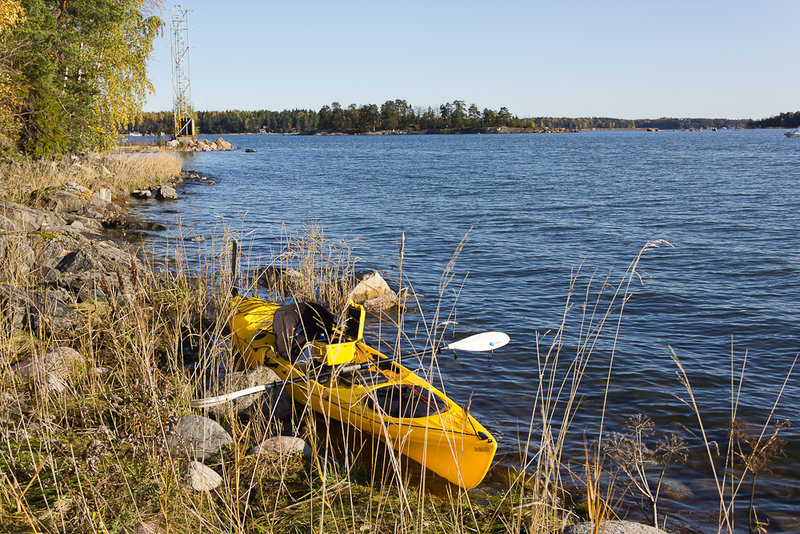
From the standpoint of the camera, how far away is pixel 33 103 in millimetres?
18578

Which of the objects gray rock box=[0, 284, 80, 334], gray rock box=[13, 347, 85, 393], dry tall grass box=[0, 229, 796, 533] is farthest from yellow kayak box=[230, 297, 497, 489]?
gray rock box=[0, 284, 80, 334]

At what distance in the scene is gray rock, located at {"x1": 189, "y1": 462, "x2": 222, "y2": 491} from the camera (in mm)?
4211

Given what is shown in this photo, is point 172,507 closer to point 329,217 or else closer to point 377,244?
point 377,244

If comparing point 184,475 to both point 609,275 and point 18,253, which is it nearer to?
point 609,275

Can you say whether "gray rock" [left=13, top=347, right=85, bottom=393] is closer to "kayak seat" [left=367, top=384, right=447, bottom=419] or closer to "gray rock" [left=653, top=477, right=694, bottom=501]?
"kayak seat" [left=367, top=384, right=447, bottom=419]

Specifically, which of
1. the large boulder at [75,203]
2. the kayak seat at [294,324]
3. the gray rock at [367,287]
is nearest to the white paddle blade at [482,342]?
the kayak seat at [294,324]

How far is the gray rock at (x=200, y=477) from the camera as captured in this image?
4211 mm

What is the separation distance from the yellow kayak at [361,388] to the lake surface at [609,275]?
0.99m

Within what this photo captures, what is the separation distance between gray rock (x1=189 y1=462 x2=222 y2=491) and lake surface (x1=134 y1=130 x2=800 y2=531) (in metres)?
1.99

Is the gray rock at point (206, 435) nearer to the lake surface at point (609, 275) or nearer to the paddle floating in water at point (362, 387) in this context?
the paddle floating in water at point (362, 387)

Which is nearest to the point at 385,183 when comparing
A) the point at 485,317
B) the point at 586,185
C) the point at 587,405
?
the point at 586,185

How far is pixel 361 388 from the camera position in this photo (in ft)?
18.4

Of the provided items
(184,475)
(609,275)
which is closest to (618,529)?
(184,475)

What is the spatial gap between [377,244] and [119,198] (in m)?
10.7
